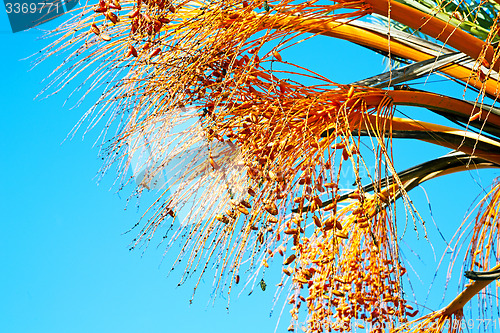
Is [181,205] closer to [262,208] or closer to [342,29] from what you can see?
[262,208]

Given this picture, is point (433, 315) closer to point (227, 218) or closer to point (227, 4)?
point (227, 218)

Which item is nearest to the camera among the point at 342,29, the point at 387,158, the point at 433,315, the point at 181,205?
the point at 387,158

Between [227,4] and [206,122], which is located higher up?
[227,4]

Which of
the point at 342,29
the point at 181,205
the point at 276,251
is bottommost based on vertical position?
the point at 276,251

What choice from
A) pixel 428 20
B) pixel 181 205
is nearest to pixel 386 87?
pixel 428 20

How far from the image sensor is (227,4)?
1.54 m

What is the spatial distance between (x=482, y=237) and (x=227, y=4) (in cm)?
119

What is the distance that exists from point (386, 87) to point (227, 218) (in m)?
0.59

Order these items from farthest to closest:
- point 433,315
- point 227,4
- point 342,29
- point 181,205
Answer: point 433,315, point 342,29, point 181,205, point 227,4

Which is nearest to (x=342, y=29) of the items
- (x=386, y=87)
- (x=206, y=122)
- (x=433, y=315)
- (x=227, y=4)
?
(x=386, y=87)

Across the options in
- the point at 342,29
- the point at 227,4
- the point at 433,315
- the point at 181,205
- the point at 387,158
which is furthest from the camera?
the point at 433,315

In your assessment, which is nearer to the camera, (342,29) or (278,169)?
(278,169)

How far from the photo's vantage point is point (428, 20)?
1.44 m

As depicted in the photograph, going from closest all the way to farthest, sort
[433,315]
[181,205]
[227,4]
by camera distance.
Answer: [227,4]
[181,205]
[433,315]
